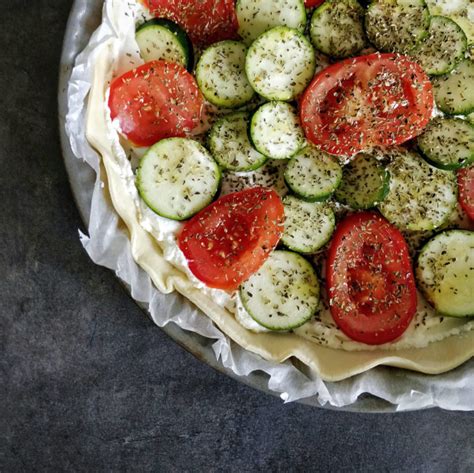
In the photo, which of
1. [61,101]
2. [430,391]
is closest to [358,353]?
[430,391]

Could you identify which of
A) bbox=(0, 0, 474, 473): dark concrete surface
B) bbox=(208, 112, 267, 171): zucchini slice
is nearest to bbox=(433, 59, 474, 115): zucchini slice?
bbox=(208, 112, 267, 171): zucchini slice

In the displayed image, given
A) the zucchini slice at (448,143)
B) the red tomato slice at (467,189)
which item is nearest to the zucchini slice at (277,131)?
the zucchini slice at (448,143)

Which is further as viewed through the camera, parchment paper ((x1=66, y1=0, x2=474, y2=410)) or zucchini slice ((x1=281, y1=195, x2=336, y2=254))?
zucchini slice ((x1=281, y1=195, x2=336, y2=254))

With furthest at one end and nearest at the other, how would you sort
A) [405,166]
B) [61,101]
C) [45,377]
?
[45,377]
[405,166]
[61,101]

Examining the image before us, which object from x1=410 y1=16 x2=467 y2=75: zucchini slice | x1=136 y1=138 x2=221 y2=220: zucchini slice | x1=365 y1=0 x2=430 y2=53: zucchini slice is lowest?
x1=136 y1=138 x2=221 y2=220: zucchini slice

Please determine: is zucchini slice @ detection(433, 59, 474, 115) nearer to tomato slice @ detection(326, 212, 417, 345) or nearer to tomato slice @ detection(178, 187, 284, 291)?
tomato slice @ detection(326, 212, 417, 345)

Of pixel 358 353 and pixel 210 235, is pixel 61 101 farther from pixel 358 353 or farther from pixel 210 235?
pixel 358 353

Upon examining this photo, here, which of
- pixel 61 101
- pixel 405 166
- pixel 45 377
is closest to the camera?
pixel 61 101
